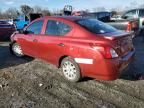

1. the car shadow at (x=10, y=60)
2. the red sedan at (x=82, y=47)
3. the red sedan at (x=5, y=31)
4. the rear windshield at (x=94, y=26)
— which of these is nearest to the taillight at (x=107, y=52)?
the red sedan at (x=82, y=47)

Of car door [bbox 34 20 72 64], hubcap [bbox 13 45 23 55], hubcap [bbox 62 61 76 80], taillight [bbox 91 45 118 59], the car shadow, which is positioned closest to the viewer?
taillight [bbox 91 45 118 59]

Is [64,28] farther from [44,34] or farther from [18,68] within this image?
[18,68]

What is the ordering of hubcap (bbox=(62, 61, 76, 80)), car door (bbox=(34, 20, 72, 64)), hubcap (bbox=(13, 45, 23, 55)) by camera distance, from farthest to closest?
1. hubcap (bbox=(13, 45, 23, 55))
2. car door (bbox=(34, 20, 72, 64))
3. hubcap (bbox=(62, 61, 76, 80))

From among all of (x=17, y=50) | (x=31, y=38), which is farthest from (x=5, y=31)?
(x=31, y=38)

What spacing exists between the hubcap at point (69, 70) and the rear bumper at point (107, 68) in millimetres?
366

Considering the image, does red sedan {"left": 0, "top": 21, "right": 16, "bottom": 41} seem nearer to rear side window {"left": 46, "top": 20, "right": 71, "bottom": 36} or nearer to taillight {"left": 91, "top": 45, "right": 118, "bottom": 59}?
rear side window {"left": 46, "top": 20, "right": 71, "bottom": 36}

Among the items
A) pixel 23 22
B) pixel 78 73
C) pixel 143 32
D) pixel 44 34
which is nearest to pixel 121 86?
pixel 78 73

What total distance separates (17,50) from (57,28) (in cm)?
270

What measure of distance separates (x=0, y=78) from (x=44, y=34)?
65.2 inches

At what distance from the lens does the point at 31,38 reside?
7.25 meters

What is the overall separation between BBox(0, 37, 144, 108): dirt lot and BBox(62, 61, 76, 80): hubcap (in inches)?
7.6

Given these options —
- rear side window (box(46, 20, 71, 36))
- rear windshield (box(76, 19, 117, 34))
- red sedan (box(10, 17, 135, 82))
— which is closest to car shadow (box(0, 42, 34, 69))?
red sedan (box(10, 17, 135, 82))

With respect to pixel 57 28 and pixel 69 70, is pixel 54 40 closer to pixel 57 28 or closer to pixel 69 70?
pixel 57 28

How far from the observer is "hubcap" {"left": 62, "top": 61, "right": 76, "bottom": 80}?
591cm
